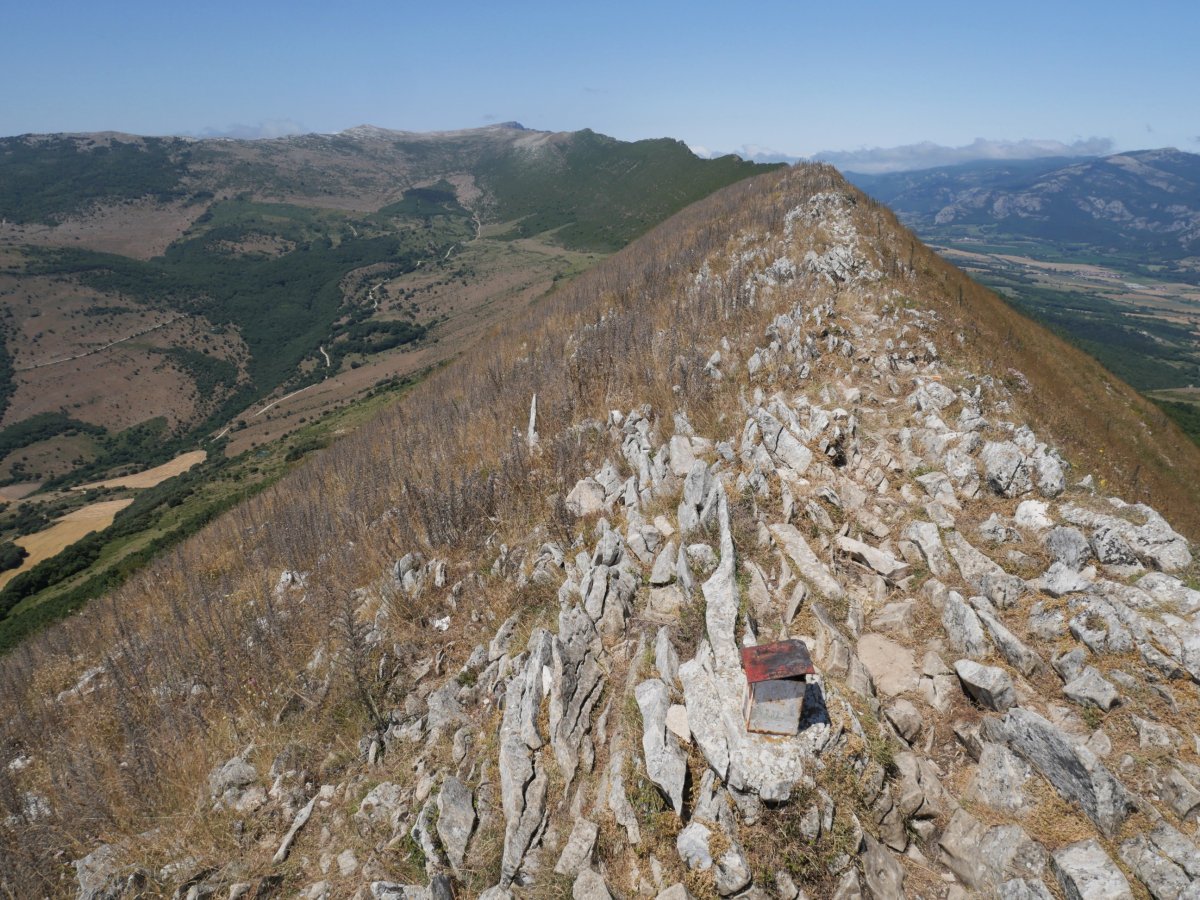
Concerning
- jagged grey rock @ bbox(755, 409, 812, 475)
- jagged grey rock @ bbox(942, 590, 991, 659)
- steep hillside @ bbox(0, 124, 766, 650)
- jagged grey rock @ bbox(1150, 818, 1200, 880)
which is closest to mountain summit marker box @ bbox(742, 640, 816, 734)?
jagged grey rock @ bbox(942, 590, 991, 659)

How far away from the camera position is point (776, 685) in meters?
5.12

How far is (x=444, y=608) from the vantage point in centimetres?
895

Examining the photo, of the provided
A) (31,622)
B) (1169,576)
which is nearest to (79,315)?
(31,622)

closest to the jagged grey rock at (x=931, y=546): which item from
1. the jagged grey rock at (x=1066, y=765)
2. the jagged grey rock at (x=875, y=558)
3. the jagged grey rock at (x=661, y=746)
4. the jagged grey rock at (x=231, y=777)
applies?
the jagged grey rock at (x=875, y=558)

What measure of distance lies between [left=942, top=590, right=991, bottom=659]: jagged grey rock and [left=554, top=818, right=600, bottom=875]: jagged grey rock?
4.49 m

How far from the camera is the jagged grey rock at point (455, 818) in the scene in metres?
5.48

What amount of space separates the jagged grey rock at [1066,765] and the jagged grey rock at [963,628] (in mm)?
855

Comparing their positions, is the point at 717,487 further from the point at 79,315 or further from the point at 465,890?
the point at 79,315

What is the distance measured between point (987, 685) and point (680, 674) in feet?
10.2

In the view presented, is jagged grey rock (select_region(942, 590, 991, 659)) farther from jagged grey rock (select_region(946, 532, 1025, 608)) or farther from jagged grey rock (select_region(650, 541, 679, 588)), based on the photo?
jagged grey rock (select_region(650, 541, 679, 588))

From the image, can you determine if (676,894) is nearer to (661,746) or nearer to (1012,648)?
(661,746)

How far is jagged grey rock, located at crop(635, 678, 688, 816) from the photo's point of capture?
5.18 meters

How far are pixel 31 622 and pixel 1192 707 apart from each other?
187 feet

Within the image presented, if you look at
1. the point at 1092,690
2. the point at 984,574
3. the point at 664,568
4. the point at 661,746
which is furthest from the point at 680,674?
the point at 984,574
